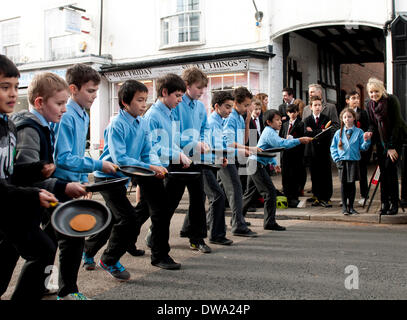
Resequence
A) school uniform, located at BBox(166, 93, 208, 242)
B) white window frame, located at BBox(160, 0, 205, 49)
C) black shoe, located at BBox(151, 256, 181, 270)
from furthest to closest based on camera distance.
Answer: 1. white window frame, located at BBox(160, 0, 205, 49)
2. school uniform, located at BBox(166, 93, 208, 242)
3. black shoe, located at BBox(151, 256, 181, 270)

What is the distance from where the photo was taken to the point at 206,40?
16000 mm

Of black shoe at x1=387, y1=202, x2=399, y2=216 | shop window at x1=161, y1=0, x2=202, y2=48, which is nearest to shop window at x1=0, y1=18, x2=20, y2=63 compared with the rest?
shop window at x1=161, y1=0, x2=202, y2=48

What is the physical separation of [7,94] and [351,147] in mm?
6474

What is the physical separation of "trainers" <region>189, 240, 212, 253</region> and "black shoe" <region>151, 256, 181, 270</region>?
0.76 meters

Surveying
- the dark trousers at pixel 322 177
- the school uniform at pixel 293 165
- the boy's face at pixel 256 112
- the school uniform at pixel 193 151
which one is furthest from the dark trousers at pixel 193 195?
the boy's face at pixel 256 112

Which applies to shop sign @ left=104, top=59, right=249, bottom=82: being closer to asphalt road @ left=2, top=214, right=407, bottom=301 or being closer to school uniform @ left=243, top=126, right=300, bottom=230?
school uniform @ left=243, top=126, right=300, bottom=230

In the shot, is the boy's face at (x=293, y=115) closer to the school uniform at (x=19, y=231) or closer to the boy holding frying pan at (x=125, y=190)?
the boy holding frying pan at (x=125, y=190)

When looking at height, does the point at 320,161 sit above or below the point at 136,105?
below

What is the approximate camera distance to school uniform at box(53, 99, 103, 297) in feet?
12.1

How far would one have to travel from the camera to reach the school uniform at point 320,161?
936 centimetres

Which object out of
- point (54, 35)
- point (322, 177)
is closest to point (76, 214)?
point (322, 177)

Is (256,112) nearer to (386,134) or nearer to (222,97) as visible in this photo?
(386,134)

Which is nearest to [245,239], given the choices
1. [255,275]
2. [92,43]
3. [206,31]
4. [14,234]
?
[255,275]

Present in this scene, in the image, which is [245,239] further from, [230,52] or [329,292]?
[230,52]
